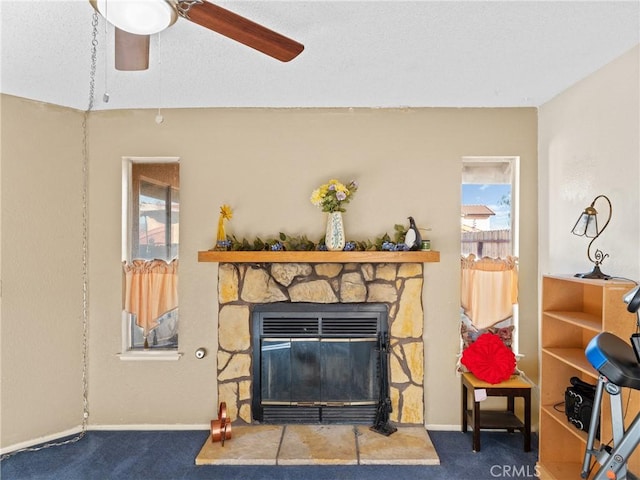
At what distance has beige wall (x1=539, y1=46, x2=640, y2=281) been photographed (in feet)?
6.91

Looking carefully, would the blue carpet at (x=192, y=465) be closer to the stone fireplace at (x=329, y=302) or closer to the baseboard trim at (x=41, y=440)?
the baseboard trim at (x=41, y=440)

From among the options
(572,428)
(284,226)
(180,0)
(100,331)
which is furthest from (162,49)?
(572,428)

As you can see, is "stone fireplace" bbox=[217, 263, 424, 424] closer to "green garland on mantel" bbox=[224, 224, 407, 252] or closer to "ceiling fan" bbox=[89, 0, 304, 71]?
"green garland on mantel" bbox=[224, 224, 407, 252]

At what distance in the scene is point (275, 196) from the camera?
310 cm

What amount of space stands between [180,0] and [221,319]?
2297 mm

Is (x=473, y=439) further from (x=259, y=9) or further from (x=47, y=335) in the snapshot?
(x=47, y=335)

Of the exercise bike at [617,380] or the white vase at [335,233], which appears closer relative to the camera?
the exercise bike at [617,380]

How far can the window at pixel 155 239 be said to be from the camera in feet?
10.4

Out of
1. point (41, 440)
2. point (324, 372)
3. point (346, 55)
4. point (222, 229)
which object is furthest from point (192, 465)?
point (346, 55)

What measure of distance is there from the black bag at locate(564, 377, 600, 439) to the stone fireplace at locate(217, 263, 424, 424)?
3.37 ft

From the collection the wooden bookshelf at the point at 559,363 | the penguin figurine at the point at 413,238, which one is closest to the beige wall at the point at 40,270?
the penguin figurine at the point at 413,238

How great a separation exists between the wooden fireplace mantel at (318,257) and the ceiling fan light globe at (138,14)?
1678 mm

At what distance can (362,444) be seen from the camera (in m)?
2.74
